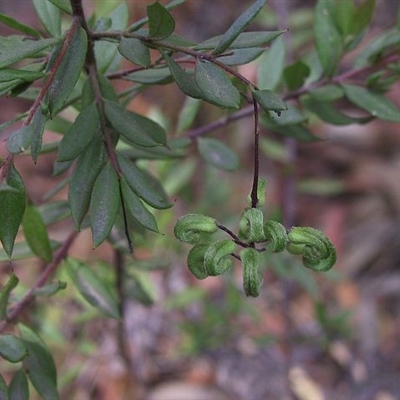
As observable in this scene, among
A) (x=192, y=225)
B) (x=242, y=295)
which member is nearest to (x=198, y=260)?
(x=192, y=225)

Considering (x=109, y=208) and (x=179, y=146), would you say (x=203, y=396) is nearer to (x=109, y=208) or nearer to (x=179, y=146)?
(x=179, y=146)

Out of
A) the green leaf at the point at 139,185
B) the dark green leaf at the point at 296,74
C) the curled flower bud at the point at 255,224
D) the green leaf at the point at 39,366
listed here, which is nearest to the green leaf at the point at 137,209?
the green leaf at the point at 139,185

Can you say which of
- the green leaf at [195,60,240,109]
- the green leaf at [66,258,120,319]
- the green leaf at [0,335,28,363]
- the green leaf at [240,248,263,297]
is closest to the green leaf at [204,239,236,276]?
the green leaf at [240,248,263,297]

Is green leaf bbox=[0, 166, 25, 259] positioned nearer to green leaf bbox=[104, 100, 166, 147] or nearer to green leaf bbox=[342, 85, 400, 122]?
green leaf bbox=[104, 100, 166, 147]

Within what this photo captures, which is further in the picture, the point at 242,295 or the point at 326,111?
the point at 242,295

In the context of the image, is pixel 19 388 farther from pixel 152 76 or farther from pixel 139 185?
pixel 152 76
